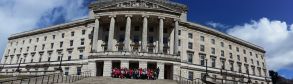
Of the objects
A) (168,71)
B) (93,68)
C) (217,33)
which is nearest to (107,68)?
(93,68)

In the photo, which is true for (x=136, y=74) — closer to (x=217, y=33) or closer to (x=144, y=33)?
(x=144, y=33)

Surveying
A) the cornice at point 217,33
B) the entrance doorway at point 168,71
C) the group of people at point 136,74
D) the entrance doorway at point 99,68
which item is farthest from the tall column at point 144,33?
the cornice at point 217,33

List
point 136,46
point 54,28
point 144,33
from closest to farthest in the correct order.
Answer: point 144,33 → point 136,46 → point 54,28

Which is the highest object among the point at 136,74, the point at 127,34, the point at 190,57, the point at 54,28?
the point at 54,28

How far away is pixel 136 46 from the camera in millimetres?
58500

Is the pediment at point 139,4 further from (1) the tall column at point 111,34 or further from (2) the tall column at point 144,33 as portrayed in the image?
(1) the tall column at point 111,34

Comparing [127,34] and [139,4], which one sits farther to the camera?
[139,4]

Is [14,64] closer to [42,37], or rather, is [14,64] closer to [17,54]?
[17,54]

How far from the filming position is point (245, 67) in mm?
75812

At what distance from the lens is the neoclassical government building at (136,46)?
52.6m

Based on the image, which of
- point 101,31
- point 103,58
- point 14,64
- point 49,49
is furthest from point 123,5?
point 14,64

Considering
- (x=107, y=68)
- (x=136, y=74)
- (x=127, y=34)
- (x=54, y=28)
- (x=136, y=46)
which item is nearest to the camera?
(x=136, y=74)

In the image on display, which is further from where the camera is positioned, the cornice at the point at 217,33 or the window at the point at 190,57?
the cornice at the point at 217,33

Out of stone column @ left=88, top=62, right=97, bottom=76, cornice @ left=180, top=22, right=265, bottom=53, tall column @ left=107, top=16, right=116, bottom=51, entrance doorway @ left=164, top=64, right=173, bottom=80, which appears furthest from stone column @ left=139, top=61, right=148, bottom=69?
cornice @ left=180, top=22, right=265, bottom=53
